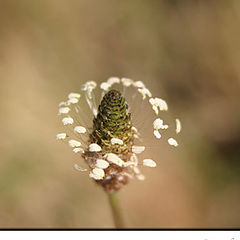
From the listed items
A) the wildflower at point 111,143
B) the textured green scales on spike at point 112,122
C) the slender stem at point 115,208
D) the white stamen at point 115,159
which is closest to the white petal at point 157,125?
the wildflower at point 111,143

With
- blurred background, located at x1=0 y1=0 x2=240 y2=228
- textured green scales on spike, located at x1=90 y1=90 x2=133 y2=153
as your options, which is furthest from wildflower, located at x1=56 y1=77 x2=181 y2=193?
blurred background, located at x1=0 y1=0 x2=240 y2=228

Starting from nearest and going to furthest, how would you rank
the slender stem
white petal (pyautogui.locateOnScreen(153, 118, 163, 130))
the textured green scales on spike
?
the textured green scales on spike, white petal (pyautogui.locateOnScreen(153, 118, 163, 130)), the slender stem

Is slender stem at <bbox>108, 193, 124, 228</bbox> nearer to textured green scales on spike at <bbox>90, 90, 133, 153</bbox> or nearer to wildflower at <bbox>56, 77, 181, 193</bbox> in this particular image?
wildflower at <bbox>56, 77, 181, 193</bbox>

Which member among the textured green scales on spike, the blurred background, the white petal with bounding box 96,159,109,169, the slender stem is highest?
the blurred background

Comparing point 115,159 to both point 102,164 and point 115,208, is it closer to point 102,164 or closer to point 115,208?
point 102,164

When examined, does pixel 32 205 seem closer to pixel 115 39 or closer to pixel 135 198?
pixel 135 198

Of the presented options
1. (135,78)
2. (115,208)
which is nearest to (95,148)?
(115,208)

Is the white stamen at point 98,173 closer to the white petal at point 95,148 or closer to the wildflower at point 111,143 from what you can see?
the wildflower at point 111,143
